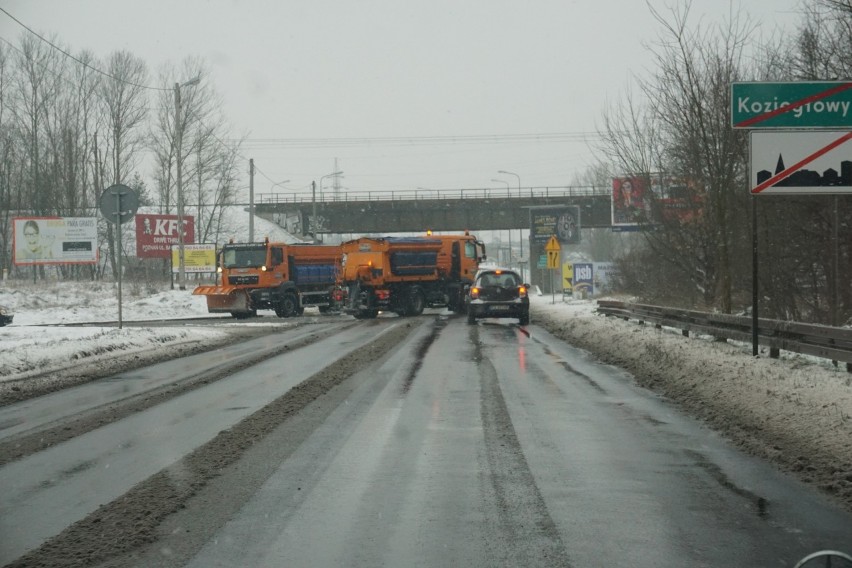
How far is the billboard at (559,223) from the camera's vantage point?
66.4m

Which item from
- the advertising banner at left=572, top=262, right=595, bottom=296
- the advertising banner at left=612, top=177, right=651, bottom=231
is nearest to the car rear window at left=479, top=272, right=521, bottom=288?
the advertising banner at left=612, top=177, right=651, bottom=231

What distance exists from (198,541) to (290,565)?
0.74 meters

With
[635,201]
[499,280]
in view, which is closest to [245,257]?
[499,280]

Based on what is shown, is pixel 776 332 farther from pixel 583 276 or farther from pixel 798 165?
pixel 583 276

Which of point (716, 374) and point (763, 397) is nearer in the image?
point (763, 397)

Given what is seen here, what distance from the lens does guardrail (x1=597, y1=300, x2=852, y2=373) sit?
1223 centimetres

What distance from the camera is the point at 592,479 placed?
272 inches

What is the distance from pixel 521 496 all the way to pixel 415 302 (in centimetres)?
2967

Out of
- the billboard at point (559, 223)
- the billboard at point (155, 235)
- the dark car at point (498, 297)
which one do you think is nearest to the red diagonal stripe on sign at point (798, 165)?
the dark car at point (498, 297)

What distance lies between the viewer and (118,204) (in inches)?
798

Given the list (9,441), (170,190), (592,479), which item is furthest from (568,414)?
(170,190)

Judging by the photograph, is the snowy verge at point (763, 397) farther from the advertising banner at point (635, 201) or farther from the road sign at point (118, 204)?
the road sign at point (118, 204)

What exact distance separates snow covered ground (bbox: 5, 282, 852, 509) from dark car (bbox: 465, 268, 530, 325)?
3.44ft

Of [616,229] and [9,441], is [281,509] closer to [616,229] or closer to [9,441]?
[9,441]
